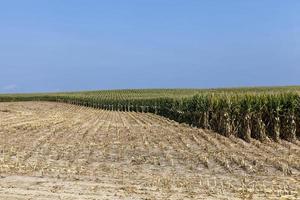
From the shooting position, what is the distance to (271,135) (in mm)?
27516

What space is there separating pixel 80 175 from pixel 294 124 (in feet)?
50.4

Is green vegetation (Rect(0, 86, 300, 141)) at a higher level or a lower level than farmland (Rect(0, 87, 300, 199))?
higher

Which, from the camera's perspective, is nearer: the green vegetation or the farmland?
the farmland

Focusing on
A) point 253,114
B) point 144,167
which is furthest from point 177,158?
point 253,114

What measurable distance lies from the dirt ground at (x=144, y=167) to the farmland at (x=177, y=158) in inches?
0.8

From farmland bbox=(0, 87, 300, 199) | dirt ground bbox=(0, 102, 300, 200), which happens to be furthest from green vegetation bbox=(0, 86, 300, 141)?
dirt ground bbox=(0, 102, 300, 200)

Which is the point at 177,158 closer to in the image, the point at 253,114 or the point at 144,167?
the point at 144,167

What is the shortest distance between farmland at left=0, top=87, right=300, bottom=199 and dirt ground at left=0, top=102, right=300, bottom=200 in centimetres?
2

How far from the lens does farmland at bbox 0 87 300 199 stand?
1200cm

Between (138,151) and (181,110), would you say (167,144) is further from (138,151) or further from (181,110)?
(181,110)

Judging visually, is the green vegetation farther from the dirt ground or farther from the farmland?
the dirt ground

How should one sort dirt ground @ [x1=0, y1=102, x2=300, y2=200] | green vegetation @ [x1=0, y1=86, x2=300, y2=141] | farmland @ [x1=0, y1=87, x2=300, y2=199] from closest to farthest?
dirt ground @ [x1=0, y1=102, x2=300, y2=200]
farmland @ [x1=0, y1=87, x2=300, y2=199]
green vegetation @ [x1=0, y1=86, x2=300, y2=141]

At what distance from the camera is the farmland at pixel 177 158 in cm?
1200

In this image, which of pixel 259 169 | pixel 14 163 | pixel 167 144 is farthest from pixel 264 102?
pixel 14 163
